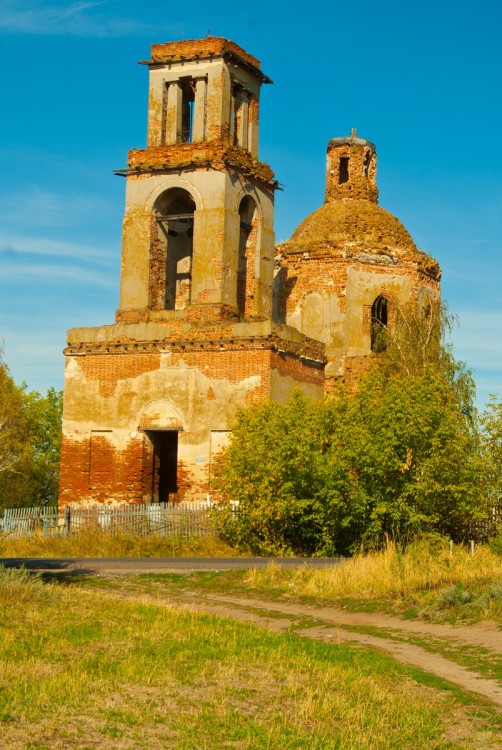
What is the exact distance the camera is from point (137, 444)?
26531 mm

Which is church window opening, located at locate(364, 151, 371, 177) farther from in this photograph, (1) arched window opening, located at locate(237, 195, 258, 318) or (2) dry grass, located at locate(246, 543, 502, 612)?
(2) dry grass, located at locate(246, 543, 502, 612)

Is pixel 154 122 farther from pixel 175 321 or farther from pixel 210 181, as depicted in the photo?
pixel 175 321

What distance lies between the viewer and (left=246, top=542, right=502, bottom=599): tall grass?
51.3ft

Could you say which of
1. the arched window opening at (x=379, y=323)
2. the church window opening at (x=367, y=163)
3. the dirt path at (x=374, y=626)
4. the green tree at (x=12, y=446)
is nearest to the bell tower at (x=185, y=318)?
the arched window opening at (x=379, y=323)

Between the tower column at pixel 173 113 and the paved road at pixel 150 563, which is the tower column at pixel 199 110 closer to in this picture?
the tower column at pixel 173 113

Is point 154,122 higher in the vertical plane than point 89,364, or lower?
higher

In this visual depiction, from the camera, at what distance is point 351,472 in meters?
22.6

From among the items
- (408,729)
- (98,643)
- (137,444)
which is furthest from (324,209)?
(408,729)

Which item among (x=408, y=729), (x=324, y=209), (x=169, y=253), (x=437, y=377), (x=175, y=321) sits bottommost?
(x=408, y=729)

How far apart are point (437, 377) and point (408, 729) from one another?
15.0 metres

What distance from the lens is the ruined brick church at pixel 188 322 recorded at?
25.8m

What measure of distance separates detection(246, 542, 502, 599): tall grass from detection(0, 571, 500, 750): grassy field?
11.2 ft

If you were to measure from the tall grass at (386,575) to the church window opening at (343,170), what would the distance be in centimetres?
2055

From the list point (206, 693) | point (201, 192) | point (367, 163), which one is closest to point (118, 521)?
point (201, 192)
